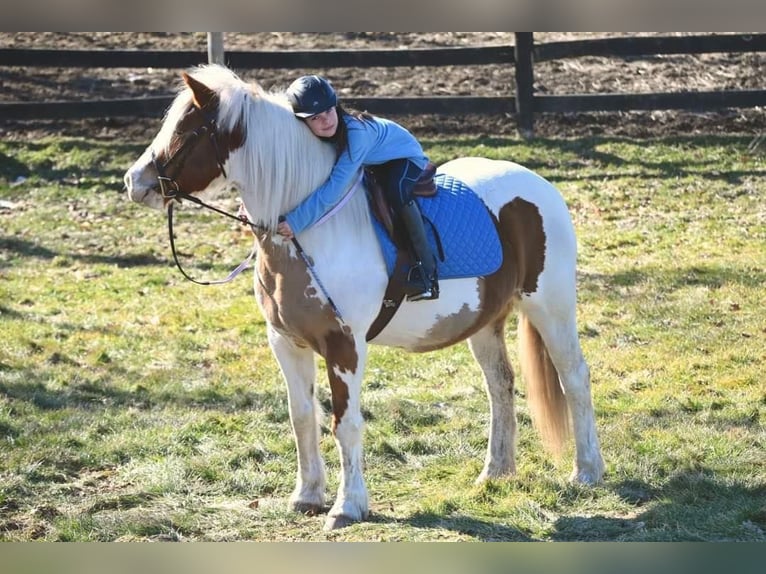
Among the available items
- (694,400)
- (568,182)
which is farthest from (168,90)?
(694,400)

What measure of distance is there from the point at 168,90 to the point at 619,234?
7.29 m

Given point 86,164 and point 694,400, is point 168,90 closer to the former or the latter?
point 86,164

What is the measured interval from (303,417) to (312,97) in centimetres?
174

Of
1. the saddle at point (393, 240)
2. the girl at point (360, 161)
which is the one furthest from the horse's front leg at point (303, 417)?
the girl at point (360, 161)

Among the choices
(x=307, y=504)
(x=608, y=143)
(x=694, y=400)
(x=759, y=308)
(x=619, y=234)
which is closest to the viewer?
(x=307, y=504)

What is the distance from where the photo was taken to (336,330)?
5297 mm

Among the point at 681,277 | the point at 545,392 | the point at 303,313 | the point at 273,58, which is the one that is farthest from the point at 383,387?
the point at 273,58

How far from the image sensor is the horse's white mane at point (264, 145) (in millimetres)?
5078

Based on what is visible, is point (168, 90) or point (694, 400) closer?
point (694, 400)

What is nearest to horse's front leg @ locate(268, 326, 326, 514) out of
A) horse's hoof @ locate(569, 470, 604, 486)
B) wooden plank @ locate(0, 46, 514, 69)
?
horse's hoof @ locate(569, 470, 604, 486)

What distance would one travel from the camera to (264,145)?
514 cm

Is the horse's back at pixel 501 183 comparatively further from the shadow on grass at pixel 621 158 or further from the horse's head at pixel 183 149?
the shadow on grass at pixel 621 158

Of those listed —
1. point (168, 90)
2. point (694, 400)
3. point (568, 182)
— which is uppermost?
point (168, 90)

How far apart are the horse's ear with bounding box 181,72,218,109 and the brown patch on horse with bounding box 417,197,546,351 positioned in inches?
67.5
